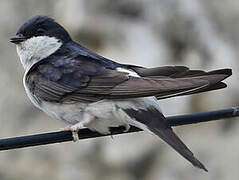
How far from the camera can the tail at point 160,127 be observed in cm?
281

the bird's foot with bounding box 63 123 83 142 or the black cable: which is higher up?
the black cable

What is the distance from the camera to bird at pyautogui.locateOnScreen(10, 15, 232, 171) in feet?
9.85

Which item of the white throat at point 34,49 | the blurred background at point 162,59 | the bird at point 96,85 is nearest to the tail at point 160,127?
the bird at point 96,85

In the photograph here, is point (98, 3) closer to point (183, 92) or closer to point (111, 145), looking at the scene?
point (111, 145)

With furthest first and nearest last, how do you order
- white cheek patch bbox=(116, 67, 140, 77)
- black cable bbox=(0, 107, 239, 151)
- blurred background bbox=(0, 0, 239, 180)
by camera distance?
1. blurred background bbox=(0, 0, 239, 180)
2. white cheek patch bbox=(116, 67, 140, 77)
3. black cable bbox=(0, 107, 239, 151)

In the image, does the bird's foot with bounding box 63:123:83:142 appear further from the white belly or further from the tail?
the tail

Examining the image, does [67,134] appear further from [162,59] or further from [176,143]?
[162,59]

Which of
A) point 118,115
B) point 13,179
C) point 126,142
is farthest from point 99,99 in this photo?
point 13,179

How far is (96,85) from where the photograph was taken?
3285mm

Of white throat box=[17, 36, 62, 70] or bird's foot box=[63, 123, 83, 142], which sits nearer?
bird's foot box=[63, 123, 83, 142]

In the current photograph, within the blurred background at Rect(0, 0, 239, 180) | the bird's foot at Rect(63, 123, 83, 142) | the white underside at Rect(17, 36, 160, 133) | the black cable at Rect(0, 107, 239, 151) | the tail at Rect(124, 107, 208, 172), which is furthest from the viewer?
the blurred background at Rect(0, 0, 239, 180)

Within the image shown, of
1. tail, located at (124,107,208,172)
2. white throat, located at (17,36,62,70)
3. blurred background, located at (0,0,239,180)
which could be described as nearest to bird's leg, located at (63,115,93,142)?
tail, located at (124,107,208,172)

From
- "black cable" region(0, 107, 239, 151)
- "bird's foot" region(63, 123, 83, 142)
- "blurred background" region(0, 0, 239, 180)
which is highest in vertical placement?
"black cable" region(0, 107, 239, 151)

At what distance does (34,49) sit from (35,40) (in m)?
0.05
